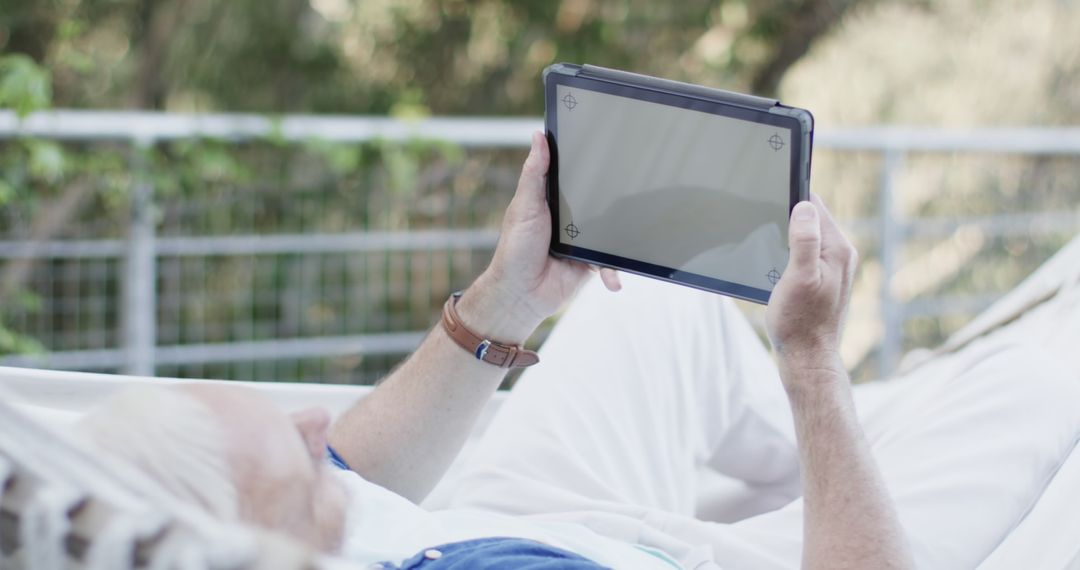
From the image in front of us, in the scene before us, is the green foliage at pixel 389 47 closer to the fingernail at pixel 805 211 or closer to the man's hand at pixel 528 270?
the man's hand at pixel 528 270

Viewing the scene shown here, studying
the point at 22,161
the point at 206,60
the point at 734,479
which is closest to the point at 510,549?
the point at 734,479

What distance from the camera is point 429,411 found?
5.66 ft

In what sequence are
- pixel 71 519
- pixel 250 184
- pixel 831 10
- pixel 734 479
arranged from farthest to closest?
pixel 831 10, pixel 250 184, pixel 734 479, pixel 71 519

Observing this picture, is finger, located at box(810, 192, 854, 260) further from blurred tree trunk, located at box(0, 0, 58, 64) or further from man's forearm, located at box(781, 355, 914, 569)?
blurred tree trunk, located at box(0, 0, 58, 64)

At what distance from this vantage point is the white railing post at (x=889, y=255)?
415 cm

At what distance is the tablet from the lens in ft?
4.60

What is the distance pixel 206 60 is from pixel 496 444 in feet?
13.3

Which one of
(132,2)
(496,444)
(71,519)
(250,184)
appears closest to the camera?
(71,519)

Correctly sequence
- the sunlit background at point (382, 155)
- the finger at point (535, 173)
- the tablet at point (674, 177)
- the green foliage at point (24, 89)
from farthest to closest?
the sunlit background at point (382, 155)
the green foliage at point (24, 89)
the finger at point (535, 173)
the tablet at point (674, 177)

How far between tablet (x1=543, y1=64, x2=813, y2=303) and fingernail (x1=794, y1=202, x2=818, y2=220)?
0.07 meters

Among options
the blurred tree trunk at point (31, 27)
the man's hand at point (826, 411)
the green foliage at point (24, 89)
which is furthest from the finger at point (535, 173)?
the blurred tree trunk at point (31, 27)

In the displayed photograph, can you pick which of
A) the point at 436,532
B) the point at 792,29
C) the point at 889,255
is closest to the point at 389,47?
the point at 792,29

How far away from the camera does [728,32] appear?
20.4 feet

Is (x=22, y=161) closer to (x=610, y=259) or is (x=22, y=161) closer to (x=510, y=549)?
(x=610, y=259)
